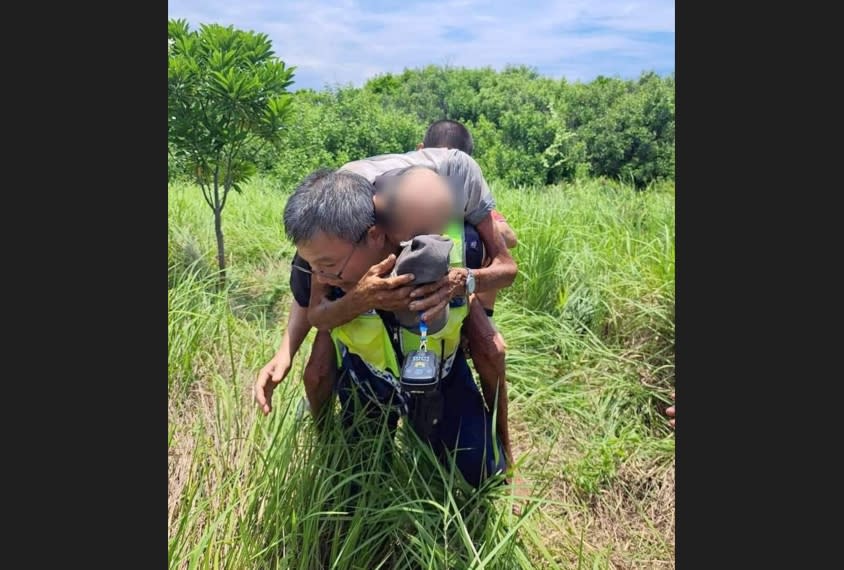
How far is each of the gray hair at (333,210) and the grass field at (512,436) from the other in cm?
70

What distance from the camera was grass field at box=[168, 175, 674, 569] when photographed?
1931 mm

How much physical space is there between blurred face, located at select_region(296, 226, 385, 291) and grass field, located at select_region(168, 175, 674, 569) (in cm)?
58

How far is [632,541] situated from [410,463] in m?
0.98

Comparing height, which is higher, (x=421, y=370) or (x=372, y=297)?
(x=372, y=297)

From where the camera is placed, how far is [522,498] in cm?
192

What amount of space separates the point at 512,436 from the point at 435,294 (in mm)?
1584

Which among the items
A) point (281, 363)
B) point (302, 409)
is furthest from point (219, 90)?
point (281, 363)

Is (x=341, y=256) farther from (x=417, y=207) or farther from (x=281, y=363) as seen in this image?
(x=281, y=363)

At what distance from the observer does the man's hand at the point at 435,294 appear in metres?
1.50

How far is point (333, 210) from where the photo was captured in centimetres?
150

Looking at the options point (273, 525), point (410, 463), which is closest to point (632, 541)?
point (410, 463)

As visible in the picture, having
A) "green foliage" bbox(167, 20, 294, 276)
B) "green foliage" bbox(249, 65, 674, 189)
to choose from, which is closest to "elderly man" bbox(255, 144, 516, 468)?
"green foliage" bbox(167, 20, 294, 276)

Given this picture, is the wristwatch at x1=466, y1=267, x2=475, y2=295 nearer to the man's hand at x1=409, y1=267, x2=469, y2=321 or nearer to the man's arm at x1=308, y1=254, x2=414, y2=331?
the man's hand at x1=409, y1=267, x2=469, y2=321

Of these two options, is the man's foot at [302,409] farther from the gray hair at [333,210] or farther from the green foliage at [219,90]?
the green foliage at [219,90]
